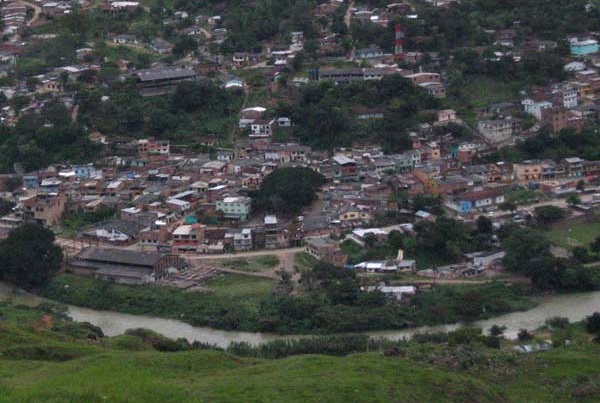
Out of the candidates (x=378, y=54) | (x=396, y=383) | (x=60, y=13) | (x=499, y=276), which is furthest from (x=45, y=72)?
(x=396, y=383)

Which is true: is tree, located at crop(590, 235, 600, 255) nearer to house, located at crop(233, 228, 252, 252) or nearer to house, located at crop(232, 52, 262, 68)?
house, located at crop(233, 228, 252, 252)

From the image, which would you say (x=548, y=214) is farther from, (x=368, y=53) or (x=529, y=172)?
(x=368, y=53)

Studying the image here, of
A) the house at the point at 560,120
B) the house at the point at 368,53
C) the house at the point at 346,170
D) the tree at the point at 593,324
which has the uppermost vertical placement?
the house at the point at 368,53

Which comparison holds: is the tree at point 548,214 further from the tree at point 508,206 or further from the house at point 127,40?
the house at point 127,40

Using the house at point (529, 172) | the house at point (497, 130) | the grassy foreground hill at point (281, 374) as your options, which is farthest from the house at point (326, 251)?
the house at point (497, 130)

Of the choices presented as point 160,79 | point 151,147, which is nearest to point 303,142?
point 151,147

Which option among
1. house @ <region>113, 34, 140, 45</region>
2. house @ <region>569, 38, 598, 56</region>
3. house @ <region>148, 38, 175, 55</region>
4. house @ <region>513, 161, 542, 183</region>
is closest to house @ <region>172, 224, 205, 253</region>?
house @ <region>513, 161, 542, 183</region>

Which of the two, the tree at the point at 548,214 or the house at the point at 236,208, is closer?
the tree at the point at 548,214
